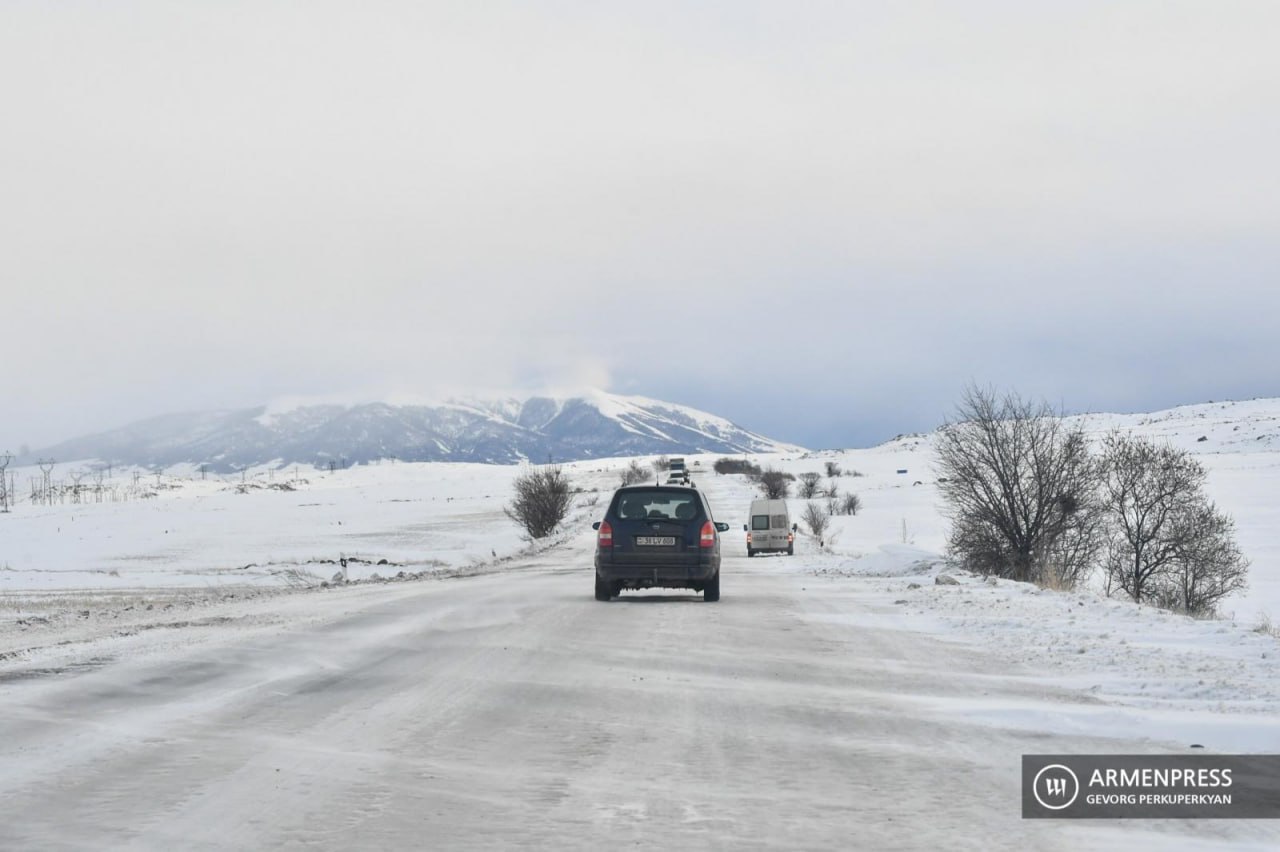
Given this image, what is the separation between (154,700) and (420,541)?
53807mm

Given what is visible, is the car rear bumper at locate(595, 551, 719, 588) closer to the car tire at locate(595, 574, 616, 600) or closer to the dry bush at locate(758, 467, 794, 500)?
the car tire at locate(595, 574, 616, 600)

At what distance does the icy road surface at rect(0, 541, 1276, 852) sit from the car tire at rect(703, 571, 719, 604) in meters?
5.81

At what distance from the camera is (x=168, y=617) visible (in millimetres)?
17344

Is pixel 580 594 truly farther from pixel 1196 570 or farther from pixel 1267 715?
pixel 1196 570

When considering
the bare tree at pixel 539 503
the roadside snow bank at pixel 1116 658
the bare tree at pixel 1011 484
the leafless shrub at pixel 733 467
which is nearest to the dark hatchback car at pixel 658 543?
the roadside snow bank at pixel 1116 658

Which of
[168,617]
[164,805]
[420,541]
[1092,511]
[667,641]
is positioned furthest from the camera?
[420,541]

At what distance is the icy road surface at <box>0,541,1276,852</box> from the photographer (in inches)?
205

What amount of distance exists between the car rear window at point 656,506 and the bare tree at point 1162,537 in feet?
94.9

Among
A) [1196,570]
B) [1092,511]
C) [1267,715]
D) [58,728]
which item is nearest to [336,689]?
[58,728]

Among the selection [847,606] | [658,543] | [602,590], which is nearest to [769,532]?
[602,590]

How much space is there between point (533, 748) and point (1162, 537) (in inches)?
1727

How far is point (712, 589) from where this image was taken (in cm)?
Answer: 1923

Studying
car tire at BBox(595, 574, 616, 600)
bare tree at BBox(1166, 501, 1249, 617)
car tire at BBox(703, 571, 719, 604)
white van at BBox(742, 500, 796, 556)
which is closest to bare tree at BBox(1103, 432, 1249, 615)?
bare tree at BBox(1166, 501, 1249, 617)

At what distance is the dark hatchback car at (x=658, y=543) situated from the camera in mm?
18906
